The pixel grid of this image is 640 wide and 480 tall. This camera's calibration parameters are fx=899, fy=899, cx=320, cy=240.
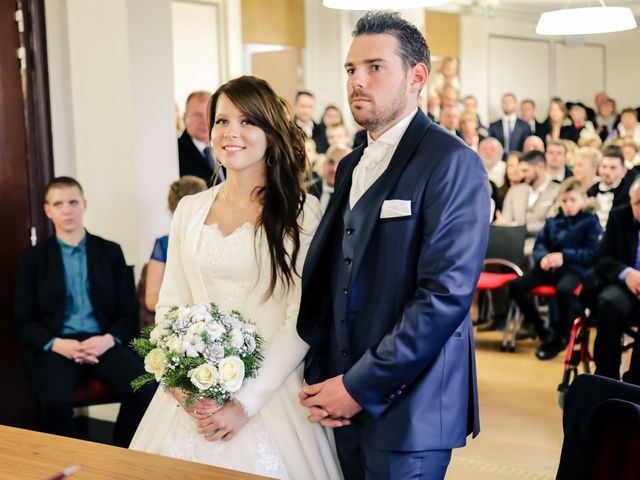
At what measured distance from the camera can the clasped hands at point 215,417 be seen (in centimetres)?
239

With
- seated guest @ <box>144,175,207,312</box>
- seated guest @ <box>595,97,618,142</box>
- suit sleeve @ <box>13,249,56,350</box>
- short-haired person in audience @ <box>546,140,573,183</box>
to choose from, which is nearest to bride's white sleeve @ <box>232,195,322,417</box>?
seated guest @ <box>144,175,207,312</box>

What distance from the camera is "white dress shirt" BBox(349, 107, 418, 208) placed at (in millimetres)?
2174

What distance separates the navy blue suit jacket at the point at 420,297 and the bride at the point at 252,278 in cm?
38

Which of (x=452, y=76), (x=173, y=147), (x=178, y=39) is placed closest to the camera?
(x=173, y=147)

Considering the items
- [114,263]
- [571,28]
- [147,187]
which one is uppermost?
[571,28]

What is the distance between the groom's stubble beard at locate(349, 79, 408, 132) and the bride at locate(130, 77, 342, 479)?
0.50 metres

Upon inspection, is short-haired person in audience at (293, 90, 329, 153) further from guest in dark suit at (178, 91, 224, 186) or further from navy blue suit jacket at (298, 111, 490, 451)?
navy blue suit jacket at (298, 111, 490, 451)

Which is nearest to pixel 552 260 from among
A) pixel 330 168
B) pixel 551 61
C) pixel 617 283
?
pixel 617 283

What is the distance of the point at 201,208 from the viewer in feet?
8.91

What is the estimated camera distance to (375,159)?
2.21m

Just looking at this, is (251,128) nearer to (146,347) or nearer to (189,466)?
(146,347)

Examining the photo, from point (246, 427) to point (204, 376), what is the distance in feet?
1.16

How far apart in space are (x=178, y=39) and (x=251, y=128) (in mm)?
8787

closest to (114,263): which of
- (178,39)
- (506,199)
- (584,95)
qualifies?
(506,199)
